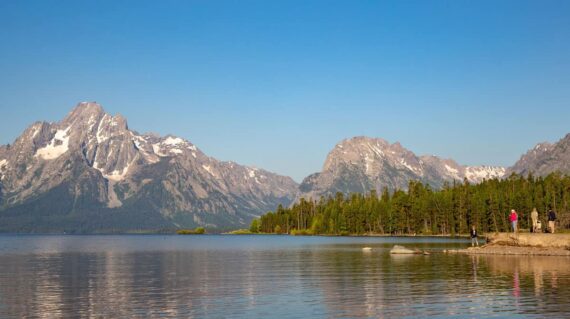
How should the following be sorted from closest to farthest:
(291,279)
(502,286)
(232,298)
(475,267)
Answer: (232,298) → (502,286) → (291,279) → (475,267)

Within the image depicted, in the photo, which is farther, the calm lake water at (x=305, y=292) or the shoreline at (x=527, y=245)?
the shoreline at (x=527, y=245)

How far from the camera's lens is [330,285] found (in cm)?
5466

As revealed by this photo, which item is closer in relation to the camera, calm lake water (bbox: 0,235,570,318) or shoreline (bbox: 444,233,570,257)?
calm lake water (bbox: 0,235,570,318)

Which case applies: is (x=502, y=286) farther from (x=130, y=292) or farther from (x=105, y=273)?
(x=105, y=273)

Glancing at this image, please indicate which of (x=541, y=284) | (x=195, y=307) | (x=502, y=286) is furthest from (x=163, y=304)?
(x=541, y=284)

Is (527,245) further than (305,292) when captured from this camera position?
Yes

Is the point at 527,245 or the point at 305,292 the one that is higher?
the point at 527,245

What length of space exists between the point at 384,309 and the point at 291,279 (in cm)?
2292

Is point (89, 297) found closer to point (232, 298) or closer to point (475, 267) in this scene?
point (232, 298)

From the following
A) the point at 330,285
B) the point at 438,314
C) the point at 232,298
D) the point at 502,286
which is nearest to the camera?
the point at 438,314

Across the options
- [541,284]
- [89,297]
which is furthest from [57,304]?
[541,284]

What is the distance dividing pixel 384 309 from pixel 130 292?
76.4 ft

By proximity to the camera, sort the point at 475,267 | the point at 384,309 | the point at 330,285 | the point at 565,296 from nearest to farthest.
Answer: the point at 384,309
the point at 565,296
the point at 330,285
the point at 475,267

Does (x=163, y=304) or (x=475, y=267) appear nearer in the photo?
(x=163, y=304)
